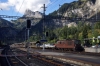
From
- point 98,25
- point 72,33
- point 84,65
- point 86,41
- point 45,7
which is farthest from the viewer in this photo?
point 72,33

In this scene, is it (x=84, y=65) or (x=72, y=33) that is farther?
(x=72, y=33)

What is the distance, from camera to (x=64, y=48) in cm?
7250

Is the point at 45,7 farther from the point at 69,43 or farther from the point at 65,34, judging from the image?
the point at 65,34

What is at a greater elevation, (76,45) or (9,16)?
(9,16)

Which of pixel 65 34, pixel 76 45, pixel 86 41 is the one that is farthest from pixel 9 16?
pixel 65 34

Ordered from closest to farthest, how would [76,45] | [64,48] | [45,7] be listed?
[76,45], [64,48], [45,7]

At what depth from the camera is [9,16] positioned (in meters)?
75.2

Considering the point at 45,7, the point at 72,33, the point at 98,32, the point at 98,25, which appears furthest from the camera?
Result: the point at 72,33

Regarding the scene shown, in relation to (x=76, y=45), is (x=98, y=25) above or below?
above

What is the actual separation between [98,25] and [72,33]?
1574 inches

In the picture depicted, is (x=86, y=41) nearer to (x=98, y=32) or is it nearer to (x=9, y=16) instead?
A: (x=98, y=32)

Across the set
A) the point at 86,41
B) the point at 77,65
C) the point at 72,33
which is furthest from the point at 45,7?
the point at 72,33

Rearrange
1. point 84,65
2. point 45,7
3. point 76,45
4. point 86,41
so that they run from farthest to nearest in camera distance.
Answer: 1. point 86,41
2. point 45,7
3. point 76,45
4. point 84,65

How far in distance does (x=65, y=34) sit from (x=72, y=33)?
5969 millimetres
